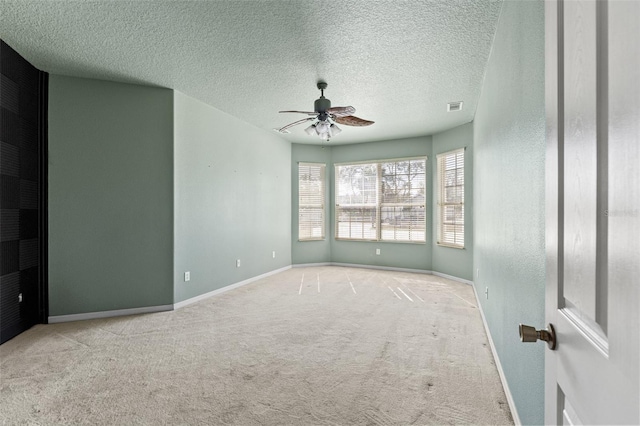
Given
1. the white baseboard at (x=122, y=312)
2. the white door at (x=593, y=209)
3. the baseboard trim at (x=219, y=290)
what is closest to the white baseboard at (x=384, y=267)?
the baseboard trim at (x=219, y=290)

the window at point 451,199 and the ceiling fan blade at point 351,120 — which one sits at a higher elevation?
the ceiling fan blade at point 351,120

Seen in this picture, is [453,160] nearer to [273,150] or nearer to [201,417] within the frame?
[273,150]

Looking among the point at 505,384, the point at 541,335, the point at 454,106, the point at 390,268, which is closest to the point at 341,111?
the point at 454,106

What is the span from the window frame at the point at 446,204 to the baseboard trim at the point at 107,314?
15.3 ft

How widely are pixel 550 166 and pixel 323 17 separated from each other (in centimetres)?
223

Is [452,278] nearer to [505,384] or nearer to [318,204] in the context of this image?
[318,204]

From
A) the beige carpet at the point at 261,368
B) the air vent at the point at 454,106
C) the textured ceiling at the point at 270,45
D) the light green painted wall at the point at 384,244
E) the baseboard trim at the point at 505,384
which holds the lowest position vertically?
the beige carpet at the point at 261,368

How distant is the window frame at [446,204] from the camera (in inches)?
211

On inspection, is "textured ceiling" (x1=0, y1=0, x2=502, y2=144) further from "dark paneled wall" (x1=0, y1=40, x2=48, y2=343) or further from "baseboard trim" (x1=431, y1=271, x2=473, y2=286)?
"baseboard trim" (x1=431, y1=271, x2=473, y2=286)

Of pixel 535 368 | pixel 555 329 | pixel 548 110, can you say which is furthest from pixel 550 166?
pixel 535 368

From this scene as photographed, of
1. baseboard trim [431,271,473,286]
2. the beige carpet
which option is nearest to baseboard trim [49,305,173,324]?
the beige carpet

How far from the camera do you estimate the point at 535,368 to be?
1.43 meters

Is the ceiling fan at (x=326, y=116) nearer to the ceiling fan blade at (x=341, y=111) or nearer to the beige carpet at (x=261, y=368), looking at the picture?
the ceiling fan blade at (x=341, y=111)

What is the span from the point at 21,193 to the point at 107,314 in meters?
1.57
